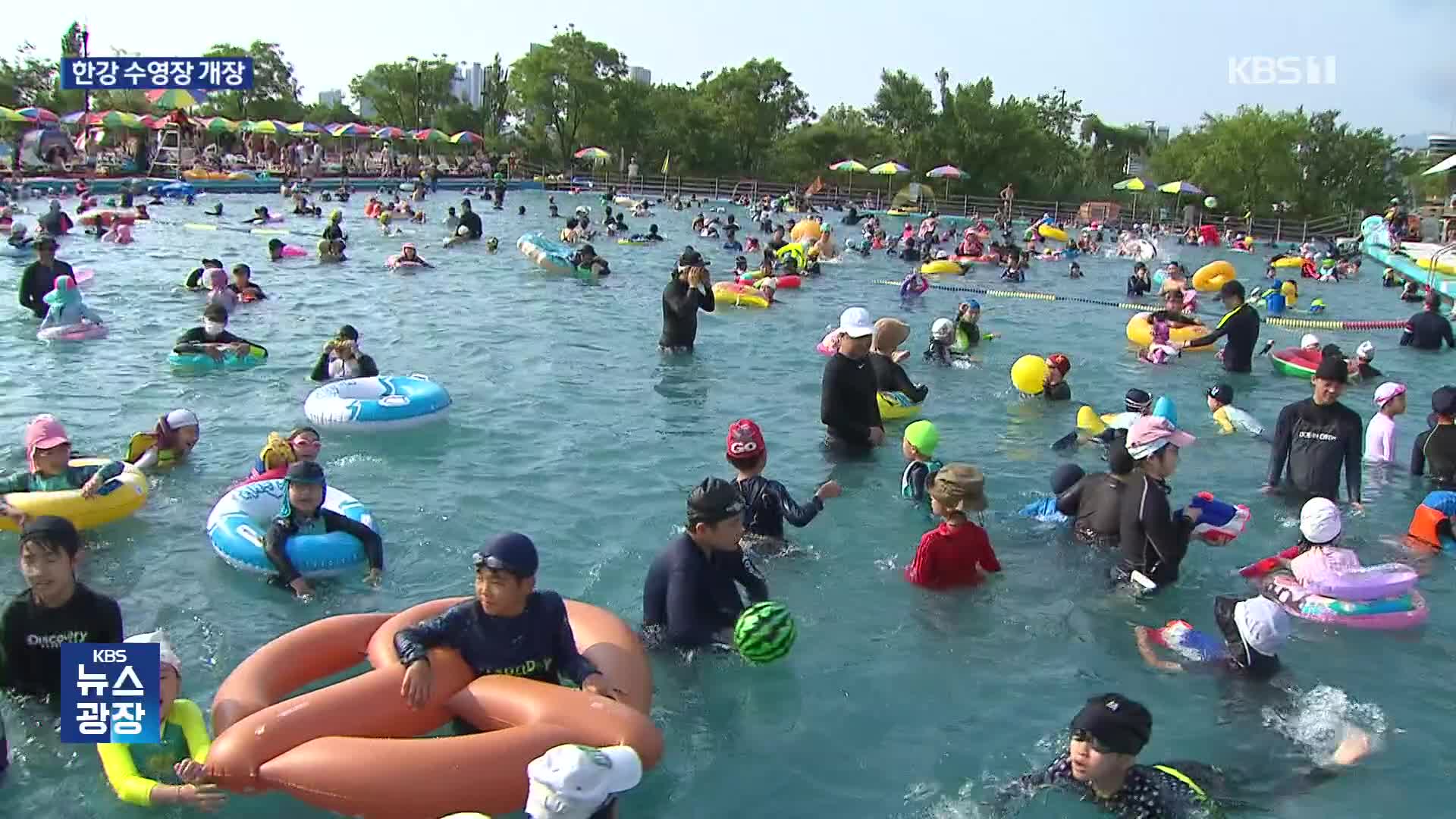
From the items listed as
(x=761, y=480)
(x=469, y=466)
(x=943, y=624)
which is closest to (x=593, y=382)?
(x=469, y=466)

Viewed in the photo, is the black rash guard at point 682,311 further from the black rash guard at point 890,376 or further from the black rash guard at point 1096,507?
the black rash guard at point 1096,507

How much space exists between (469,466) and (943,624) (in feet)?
15.6

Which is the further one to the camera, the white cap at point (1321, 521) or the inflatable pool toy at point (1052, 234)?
the inflatable pool toy at point (1052, 234)

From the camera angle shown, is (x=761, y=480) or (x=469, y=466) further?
(x=469, y=466)

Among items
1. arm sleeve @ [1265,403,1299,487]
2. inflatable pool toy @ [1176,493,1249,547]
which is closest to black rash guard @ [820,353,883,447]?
inflatable pool toy @ [1176,493,1249,547]

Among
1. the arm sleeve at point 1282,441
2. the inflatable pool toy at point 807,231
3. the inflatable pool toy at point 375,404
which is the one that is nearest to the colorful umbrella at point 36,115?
the inflatable pool toy at point 807,231

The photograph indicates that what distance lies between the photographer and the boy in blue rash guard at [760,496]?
7047 millimetres

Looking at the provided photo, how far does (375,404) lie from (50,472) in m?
3.01

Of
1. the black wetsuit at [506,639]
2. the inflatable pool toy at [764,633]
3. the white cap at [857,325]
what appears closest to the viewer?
the black wetsuit at [506,639]

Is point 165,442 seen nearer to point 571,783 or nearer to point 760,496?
point 760,496

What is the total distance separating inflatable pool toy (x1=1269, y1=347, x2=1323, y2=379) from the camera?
48.9ft

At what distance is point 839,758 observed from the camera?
5.60 m

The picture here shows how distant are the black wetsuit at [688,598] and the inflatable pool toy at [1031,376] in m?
7.63

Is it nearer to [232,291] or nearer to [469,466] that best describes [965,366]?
[469,466]
